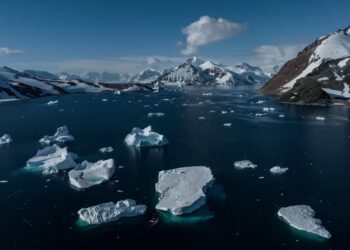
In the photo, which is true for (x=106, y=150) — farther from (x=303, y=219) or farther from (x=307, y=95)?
(x=307, y=95)

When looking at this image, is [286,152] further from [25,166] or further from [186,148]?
[25,166]

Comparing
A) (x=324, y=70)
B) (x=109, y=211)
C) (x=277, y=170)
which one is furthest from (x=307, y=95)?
(x=109, y=211)

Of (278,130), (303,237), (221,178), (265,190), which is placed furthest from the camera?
A: (278,130)

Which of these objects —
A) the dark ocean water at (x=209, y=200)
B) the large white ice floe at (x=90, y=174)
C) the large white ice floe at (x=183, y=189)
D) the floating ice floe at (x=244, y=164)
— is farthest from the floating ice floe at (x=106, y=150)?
the floating ice floe at (x=244, y=164)

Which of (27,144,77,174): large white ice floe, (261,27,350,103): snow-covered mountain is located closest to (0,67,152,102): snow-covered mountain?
(261,27,350,103): snow-covered mountain

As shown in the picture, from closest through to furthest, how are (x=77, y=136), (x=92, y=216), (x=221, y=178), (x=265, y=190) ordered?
(x=92, y=216) < (x=265, y=190) < (x=221, y=178) < (x=77, y=136)

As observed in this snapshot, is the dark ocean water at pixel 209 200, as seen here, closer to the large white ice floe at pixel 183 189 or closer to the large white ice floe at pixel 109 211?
the large white ice floe at pixel 109 211

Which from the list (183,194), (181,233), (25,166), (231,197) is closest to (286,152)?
(231,197)

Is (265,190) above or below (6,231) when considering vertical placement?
above
